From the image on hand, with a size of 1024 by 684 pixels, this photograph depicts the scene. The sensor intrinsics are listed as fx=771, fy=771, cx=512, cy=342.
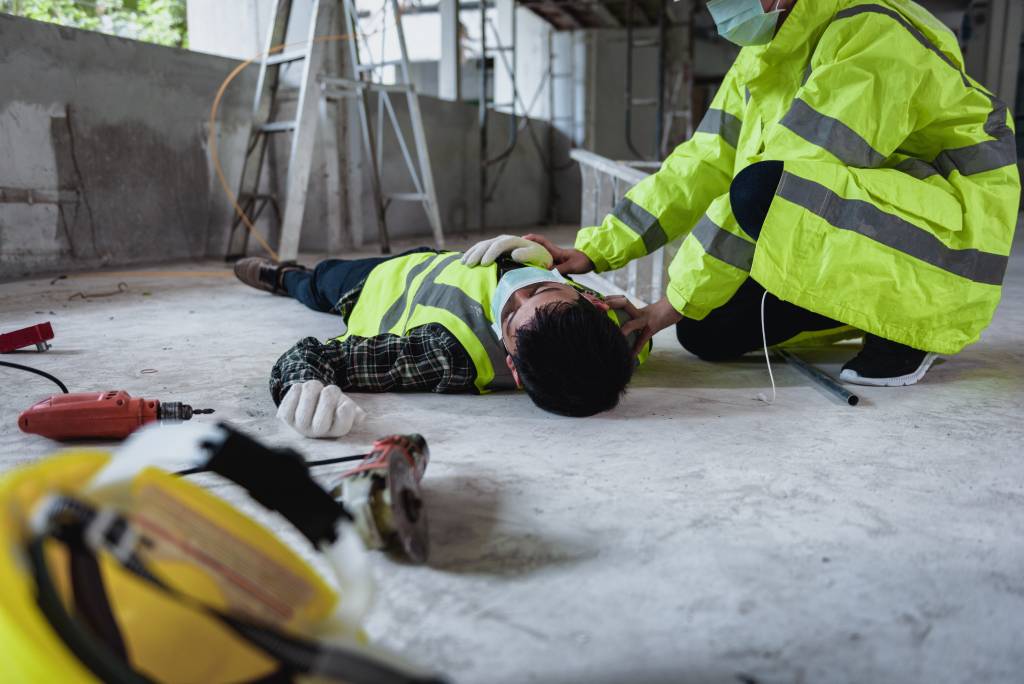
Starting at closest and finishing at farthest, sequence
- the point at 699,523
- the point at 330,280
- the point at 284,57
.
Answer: the point at 699,523
the point at 330,280
the point at 284,57

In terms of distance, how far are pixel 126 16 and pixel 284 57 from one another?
17.0ft

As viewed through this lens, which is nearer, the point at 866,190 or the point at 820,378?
the point at 866,190

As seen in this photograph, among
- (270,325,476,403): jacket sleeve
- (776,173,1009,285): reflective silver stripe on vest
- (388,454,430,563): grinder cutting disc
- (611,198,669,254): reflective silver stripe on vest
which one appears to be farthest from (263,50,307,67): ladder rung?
(388,454,430,563): grinder cutting disc

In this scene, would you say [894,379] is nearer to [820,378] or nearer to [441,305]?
[820,378]

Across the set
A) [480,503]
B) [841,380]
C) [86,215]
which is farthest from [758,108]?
[86,215]

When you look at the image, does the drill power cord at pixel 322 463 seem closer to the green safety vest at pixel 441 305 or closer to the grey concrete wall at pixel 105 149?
the green safety vest at pixel 441 305

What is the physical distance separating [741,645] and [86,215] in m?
4.18

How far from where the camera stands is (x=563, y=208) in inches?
401

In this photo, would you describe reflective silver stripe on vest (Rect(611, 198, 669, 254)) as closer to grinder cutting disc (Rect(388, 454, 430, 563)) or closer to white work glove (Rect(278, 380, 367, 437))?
white work glove (Rect(278, 380, 367, 437))

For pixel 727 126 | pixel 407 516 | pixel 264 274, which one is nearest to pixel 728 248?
pixel 727 126

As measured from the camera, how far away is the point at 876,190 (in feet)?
5.22

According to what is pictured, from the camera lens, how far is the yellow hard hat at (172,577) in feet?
1.56

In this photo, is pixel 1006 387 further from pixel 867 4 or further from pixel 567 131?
pixel 567 131

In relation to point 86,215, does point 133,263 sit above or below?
below
